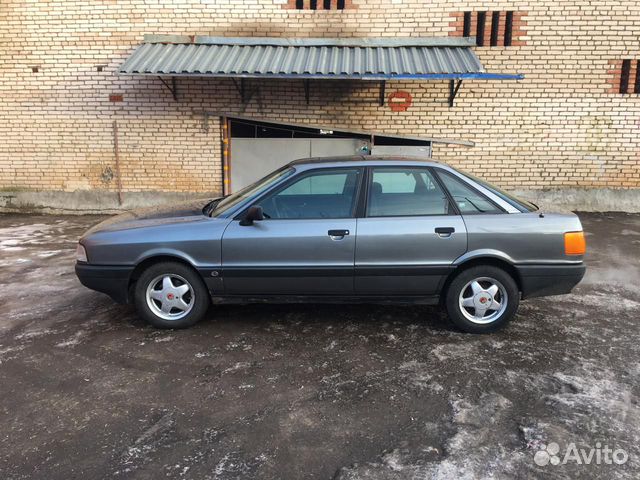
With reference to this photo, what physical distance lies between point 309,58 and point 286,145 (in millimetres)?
1743

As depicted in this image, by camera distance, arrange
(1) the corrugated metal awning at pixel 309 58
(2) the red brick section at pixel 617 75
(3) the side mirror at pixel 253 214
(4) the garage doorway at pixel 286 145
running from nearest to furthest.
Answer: (3) the side mirror at pixel 253 214, (1) the corrugated metal awning at pixel 309 58, (2) the red brick section at pixel 617 75, (4) the garage doorway at pixel 286 145

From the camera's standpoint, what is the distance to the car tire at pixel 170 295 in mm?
4184

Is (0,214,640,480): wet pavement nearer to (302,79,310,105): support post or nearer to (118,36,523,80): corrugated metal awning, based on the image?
(118,36,523,80): corrugated metal awning

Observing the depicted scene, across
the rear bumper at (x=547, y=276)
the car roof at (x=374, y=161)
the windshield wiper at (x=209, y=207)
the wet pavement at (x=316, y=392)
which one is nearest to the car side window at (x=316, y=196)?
the car roof at (x=374, y=161)

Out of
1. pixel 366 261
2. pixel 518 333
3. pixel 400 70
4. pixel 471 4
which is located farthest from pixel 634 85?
pixel 366 261

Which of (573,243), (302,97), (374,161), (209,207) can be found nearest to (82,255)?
(209,207)

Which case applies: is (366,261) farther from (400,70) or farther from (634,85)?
(634,85)

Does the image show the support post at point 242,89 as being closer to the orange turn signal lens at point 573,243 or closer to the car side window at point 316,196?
the car side window at point 316,196

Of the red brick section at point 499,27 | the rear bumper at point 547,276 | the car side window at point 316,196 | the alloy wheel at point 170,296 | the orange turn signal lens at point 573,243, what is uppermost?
the red brick section at point 499,27

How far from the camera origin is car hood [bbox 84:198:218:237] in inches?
169

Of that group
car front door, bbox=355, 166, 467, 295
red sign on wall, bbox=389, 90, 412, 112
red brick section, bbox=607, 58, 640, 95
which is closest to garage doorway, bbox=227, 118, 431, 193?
red sign on wall, bbox=389, 90, 412, 112

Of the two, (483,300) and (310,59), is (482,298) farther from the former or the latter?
(310,59)

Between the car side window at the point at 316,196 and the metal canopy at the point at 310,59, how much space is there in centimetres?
404

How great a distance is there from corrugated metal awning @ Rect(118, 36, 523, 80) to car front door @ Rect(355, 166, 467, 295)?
13.7 ft
